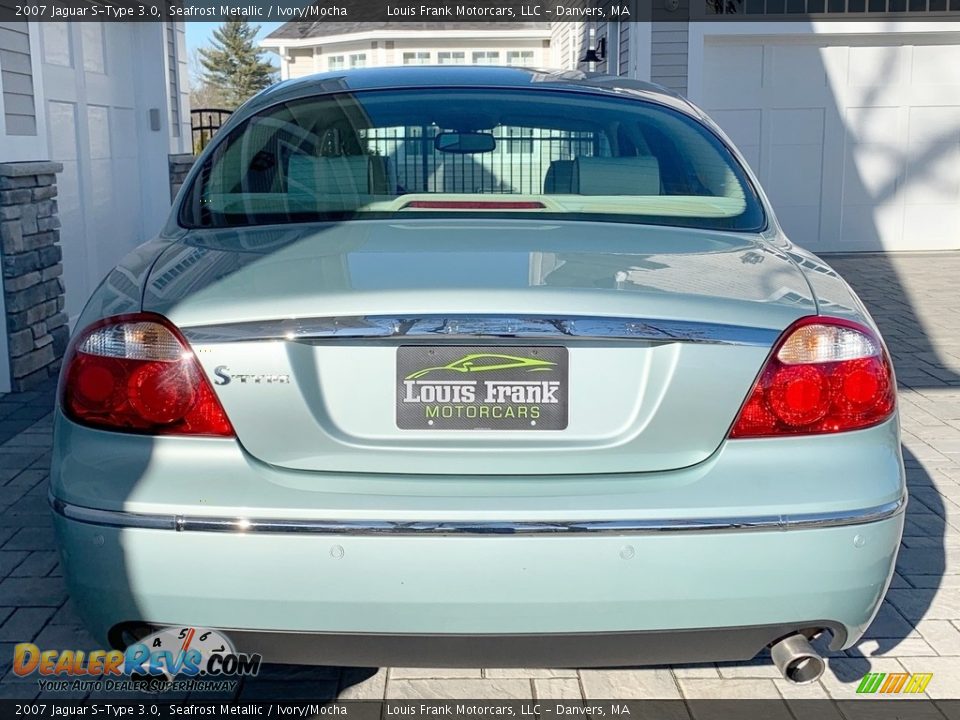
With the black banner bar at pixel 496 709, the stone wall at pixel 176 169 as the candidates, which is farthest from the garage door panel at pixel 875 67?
the black banner bar at pixel 496 709

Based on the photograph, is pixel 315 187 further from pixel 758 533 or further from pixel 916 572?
pixel 916 572

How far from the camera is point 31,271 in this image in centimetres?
647

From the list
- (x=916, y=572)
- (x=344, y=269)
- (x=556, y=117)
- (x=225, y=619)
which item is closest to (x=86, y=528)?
(x=225, y=619)

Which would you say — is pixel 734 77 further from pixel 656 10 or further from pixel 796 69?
pixel 656 10

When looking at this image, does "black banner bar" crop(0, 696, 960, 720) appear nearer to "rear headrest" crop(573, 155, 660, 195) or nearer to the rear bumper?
the rear bumper

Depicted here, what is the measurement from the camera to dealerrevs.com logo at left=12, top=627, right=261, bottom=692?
2348 millimetres

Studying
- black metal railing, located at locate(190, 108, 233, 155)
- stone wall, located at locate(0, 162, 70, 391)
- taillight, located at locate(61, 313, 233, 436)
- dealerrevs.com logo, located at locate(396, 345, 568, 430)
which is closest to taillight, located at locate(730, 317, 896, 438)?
dealerrevs.com logo, located at locate(396, 345, 568, 430)

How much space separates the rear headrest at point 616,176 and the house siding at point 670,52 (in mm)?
8766

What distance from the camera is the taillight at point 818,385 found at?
231 cm

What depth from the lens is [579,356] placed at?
2.26 m

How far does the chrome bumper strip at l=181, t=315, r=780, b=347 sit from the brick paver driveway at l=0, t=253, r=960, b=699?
1.07 metres

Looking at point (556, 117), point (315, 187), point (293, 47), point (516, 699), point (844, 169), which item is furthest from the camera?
point (293, 47)

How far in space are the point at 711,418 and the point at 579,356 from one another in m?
0.30

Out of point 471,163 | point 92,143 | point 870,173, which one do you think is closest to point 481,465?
point 471,163
